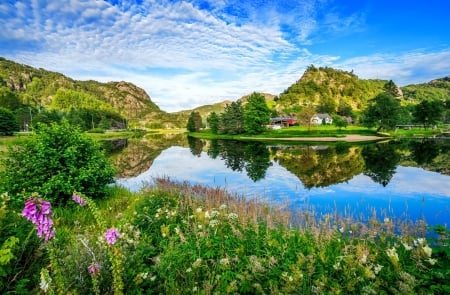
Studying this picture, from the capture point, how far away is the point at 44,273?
2.27m

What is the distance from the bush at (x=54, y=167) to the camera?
920 centimetres

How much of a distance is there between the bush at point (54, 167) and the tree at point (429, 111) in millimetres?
88245

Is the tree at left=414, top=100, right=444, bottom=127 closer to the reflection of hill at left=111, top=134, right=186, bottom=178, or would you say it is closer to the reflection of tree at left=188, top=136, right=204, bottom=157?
the reflection of tree at left=188, top=136, right=204, bottom=157

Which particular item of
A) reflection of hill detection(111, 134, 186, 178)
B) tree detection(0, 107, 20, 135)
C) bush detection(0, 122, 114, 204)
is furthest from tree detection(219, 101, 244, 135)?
bush detection(0, 122, 114, 204)

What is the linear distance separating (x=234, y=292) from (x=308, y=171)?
2126 centimetres

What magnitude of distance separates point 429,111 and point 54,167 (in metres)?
90.7

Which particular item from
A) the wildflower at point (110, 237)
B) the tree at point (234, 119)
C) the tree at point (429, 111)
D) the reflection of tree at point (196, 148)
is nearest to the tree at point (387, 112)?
the tree at point (429, 111)

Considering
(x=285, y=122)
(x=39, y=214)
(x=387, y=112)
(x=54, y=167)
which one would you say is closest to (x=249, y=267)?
(x=39, y=214)

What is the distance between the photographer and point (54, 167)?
9.55 m

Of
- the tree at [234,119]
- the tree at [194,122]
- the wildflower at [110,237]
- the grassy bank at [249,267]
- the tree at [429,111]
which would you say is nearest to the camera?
the wildflower at [110,237]

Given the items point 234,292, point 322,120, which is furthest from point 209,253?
point 322,120

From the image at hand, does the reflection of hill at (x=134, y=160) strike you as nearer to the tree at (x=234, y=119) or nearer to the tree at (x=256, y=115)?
the tree at (x=256, y=115)

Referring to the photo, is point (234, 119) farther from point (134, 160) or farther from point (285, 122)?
point (134, 160)

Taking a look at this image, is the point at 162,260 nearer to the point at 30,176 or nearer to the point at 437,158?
the point at 30,176
